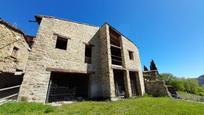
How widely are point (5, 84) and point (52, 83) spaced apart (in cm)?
554

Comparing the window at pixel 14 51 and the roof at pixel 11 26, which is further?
the window at pixel 14 51

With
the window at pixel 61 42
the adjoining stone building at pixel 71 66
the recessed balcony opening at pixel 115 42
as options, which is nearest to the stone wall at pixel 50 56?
the adjoining stone building at pixel 71 66

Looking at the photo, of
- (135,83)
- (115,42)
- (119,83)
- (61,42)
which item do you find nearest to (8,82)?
(61,42)

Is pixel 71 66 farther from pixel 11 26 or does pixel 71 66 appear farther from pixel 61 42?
pixel 11 26

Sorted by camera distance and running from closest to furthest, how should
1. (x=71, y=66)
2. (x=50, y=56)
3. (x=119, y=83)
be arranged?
(x=50, y=56), (x=71, y=66), (x=119, y=83)

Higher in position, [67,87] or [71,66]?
[71,66]

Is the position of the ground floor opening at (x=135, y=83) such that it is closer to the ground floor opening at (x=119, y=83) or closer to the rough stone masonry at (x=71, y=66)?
the rough stone masonry at (x=71, y=66)

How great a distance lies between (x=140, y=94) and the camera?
14.9 meters

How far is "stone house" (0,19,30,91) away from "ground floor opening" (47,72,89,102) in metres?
3.33

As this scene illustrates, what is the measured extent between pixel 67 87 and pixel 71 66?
86.9 inches

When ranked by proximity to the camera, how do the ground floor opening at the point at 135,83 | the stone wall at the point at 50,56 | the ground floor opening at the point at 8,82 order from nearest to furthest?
the stone wall at the point at 50,56
the ground floor opening at the point at 8,82
the ground floor opening at the point at 135,83

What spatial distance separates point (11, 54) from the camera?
469 inches

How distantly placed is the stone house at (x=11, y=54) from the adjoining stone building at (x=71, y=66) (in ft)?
9.90

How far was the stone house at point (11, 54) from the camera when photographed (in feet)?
35.3
